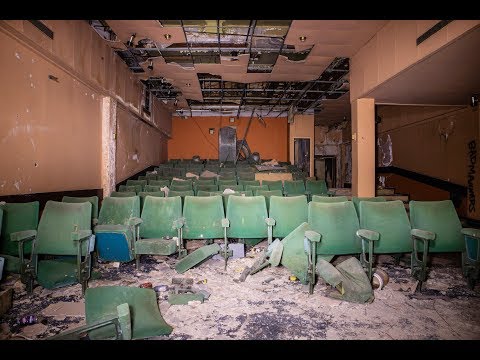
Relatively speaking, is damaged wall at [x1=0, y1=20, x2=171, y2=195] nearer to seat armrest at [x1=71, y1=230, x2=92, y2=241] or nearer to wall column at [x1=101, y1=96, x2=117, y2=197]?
wall column at [x1=101, y1=96, x2=117, y2=197]

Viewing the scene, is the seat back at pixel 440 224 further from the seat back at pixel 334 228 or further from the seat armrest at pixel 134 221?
the seat armrest at pixel 134 221

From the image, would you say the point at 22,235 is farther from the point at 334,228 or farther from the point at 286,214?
the point at 334,228

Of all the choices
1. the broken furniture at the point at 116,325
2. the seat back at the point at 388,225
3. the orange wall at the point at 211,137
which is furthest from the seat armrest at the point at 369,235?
the orange wall at the point at 211,137

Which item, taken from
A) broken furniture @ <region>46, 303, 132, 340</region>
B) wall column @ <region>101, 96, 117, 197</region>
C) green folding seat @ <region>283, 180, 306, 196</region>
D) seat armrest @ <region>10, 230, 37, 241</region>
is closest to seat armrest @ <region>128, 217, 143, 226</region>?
seat armrest @ <region>10, 230, 37, 241</region>

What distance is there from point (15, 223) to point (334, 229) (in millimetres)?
3150

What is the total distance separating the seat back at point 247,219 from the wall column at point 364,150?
A: 3.20m

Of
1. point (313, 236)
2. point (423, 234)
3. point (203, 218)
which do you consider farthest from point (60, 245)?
point (423, 234)

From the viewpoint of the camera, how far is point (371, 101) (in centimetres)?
593

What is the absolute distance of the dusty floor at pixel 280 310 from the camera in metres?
2.02

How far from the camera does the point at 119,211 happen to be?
135 inches

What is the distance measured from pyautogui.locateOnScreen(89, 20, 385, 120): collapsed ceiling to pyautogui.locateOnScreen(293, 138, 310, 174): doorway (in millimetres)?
2946

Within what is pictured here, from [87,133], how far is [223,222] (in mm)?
3656

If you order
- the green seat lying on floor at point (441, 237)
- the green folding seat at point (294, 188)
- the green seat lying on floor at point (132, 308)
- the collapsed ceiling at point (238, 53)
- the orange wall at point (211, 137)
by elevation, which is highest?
the collapsed ceiling at point (238, 53)
